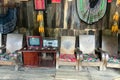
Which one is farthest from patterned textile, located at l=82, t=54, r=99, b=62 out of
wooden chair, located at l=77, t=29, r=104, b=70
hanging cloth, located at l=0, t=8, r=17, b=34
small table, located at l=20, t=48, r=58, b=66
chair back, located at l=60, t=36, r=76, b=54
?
hanging cloth, located at l=0, t=8, r=17, b=34

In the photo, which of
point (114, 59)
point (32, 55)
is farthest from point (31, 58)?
point (114, 59)

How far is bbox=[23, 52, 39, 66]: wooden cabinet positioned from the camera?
542cm

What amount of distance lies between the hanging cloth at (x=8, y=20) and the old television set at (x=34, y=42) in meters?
0.73

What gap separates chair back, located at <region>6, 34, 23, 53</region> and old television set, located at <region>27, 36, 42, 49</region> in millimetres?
310

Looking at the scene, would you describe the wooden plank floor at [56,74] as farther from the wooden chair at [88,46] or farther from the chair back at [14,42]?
the chair back at [14,42]

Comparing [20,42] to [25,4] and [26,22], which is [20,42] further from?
[25,4]

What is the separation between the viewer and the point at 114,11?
5.89 meters

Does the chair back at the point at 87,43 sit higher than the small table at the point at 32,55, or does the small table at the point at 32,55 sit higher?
the chair back at the point at 87,43

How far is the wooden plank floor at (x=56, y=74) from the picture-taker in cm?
483

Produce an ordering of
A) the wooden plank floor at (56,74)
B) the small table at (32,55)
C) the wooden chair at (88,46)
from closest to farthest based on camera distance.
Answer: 1. the wooden plank floor at (56,74)
2. the small table at (32,55)
3. the wooden chair at (88,46)

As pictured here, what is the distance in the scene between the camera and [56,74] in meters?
5.06

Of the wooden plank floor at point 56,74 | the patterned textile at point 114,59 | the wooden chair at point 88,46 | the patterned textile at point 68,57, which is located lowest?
the wooden plank floor at point 56,74

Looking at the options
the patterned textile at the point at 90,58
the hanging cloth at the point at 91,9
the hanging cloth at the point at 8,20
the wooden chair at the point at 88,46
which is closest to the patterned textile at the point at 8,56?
the hanging cloth at the point at 8,20

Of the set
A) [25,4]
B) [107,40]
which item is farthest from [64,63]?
[25,4]
